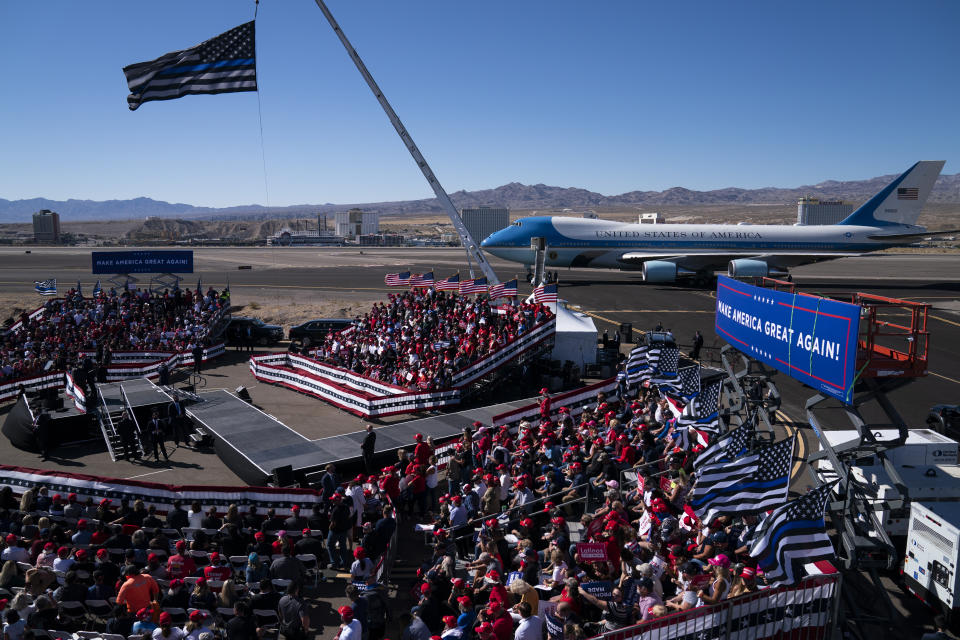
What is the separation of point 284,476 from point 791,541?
428 inches

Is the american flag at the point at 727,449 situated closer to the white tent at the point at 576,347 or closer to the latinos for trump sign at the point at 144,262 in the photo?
the white tent at the point at 576,347

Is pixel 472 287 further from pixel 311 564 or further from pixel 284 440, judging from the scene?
pixel 311 564

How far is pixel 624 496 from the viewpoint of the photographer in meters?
11.9

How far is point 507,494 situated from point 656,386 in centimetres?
745

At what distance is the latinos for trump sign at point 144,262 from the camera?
37938 millimetres

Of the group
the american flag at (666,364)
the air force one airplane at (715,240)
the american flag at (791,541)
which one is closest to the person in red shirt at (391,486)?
the american flag at (791,541)

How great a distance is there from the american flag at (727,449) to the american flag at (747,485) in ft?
1.66

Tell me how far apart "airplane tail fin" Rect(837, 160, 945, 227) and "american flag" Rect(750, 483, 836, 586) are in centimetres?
5442

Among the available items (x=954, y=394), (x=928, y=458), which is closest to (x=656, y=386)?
(x=928, y=458)

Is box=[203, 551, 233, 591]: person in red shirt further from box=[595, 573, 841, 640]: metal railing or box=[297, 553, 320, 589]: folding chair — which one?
box=[595, 573, 841, 640]: metal railing

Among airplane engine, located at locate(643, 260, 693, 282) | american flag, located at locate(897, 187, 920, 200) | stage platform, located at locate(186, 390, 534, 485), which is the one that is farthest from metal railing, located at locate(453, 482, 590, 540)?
american flag, located at locate(897, 187, 920, 200)

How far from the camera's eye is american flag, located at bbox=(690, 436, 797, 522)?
9492 millimetres

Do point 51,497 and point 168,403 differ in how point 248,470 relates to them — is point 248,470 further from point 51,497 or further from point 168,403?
point 168,403

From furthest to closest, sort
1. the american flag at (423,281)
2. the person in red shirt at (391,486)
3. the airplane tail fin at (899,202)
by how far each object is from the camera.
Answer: the airplane tail fin at (899,202), the american flag at (423,281), the person in red shirt at (391,486)
